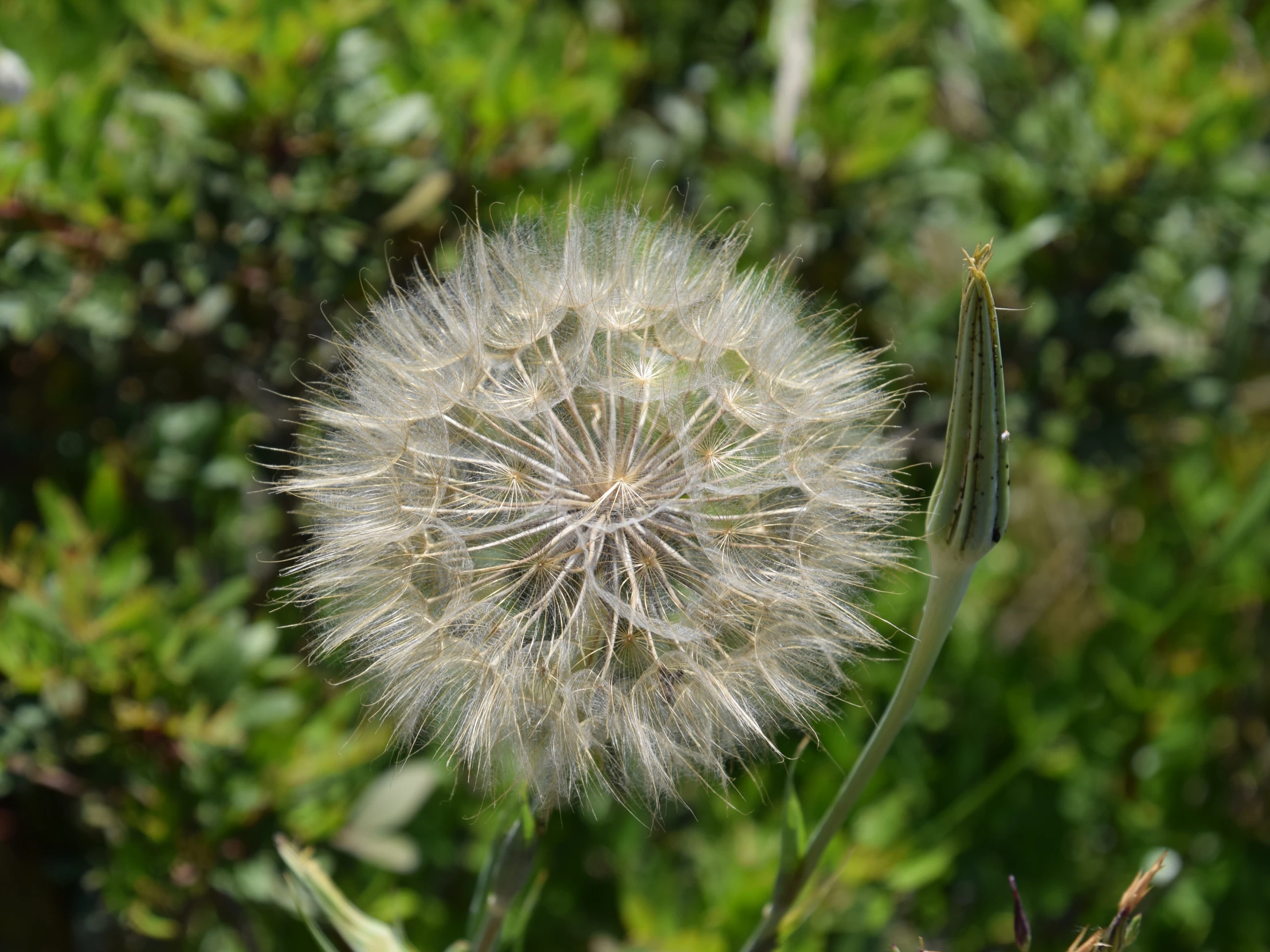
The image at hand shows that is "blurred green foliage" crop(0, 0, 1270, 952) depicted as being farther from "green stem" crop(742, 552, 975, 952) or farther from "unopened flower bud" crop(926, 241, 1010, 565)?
"unopened flower bud" crop(926, 241, 1010, 565)

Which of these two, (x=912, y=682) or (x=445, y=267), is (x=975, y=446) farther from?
(x=445, y=267)

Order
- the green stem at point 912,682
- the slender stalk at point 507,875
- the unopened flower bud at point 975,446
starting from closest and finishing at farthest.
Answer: the unopened flower bud at point 975,446 < the green stem at point 912,682 < the slender stalk at point 507,875

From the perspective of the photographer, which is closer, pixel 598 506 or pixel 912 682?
pixel 912 682

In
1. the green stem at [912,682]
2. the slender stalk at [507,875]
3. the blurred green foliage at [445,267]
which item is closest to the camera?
the green stem at [912,682]

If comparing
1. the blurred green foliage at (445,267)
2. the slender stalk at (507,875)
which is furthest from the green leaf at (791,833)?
the blurred green foliage at (445,267)

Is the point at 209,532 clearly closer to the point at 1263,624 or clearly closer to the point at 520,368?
the point at 520,368

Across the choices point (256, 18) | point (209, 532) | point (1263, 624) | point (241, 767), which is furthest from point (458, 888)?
point (1263, 624)

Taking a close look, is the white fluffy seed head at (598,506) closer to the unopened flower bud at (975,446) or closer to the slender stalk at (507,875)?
the slender stalk at (507,875)

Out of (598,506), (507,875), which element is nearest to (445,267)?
(598,506)
